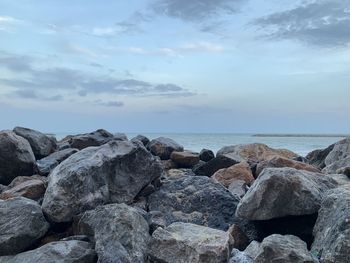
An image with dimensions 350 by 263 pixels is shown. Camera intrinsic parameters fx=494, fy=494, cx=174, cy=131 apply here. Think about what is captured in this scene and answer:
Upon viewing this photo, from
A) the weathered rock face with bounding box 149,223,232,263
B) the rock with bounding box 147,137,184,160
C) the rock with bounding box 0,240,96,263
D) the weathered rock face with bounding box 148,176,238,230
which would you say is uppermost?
the rock with bounding box 147,137,184,160

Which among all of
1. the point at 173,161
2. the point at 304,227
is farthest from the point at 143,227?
the point at 173,161

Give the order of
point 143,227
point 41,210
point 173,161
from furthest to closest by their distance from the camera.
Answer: point 173,161, point 41,210, point 143,227

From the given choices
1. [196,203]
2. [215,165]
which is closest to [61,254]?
[196,203]

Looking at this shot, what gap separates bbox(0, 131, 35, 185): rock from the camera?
1109 centimetres

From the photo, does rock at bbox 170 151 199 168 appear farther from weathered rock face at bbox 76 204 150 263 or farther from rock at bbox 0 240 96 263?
rock at bbox 0 240 96 263

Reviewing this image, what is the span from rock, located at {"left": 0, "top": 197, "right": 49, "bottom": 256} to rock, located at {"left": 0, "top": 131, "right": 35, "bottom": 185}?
3.97 meters

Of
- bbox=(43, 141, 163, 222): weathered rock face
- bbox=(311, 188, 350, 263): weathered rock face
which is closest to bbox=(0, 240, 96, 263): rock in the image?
bbox=(43, 141, 163, 222): weathered rock face

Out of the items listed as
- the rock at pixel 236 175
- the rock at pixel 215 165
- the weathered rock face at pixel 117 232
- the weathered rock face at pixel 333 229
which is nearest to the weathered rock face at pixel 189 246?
the weathered rock face at pixel 117 232

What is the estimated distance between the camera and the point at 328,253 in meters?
5.52

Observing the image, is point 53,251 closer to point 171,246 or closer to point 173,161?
point 171,246

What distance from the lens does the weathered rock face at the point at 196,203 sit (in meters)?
7.43

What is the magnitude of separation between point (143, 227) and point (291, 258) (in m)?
2.07

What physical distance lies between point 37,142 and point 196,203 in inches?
296

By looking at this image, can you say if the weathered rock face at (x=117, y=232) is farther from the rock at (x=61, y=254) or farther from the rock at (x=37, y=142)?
the rock at (x=37, y=142)
